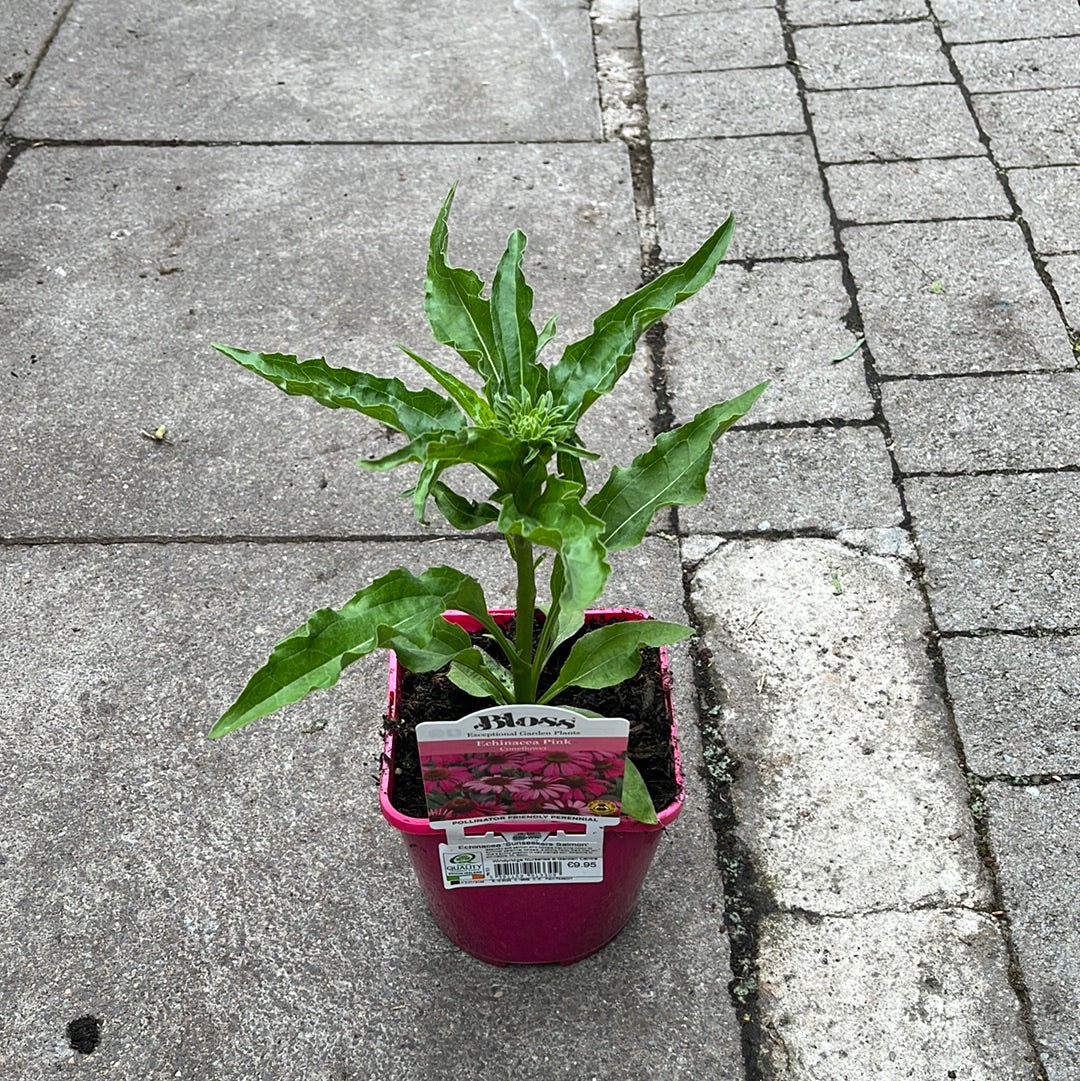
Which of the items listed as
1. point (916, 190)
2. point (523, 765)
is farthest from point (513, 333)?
point (916, 190)

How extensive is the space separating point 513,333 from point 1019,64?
11.5ft

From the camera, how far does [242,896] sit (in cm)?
217

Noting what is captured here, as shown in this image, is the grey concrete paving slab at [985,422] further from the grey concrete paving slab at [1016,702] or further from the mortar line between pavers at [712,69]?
the mortar line between pavers at [712,69]

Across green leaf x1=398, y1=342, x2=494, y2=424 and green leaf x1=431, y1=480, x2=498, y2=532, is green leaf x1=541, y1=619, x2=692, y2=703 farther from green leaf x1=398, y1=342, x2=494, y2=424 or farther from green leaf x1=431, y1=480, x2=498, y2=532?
green leaf x1=398, y1=342, x2=494, y2=424

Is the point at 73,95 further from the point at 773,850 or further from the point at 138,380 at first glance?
the point at 773,850

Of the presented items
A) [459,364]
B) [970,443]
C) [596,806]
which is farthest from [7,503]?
[970,443]

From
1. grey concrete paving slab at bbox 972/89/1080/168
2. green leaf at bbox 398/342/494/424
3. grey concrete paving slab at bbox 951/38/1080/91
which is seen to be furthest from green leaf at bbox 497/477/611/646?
grey concrete paving slab at bbox 951/38/1080/91

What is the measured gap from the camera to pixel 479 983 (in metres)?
2.06

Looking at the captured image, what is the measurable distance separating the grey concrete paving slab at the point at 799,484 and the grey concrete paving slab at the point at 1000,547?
102mm

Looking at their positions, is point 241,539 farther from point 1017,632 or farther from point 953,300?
point 953,300

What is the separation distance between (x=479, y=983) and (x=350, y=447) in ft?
4.77

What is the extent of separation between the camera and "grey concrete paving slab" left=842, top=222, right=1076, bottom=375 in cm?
319

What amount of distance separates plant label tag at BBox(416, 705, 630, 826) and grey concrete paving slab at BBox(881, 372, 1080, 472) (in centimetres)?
161

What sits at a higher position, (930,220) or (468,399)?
(468,399)
